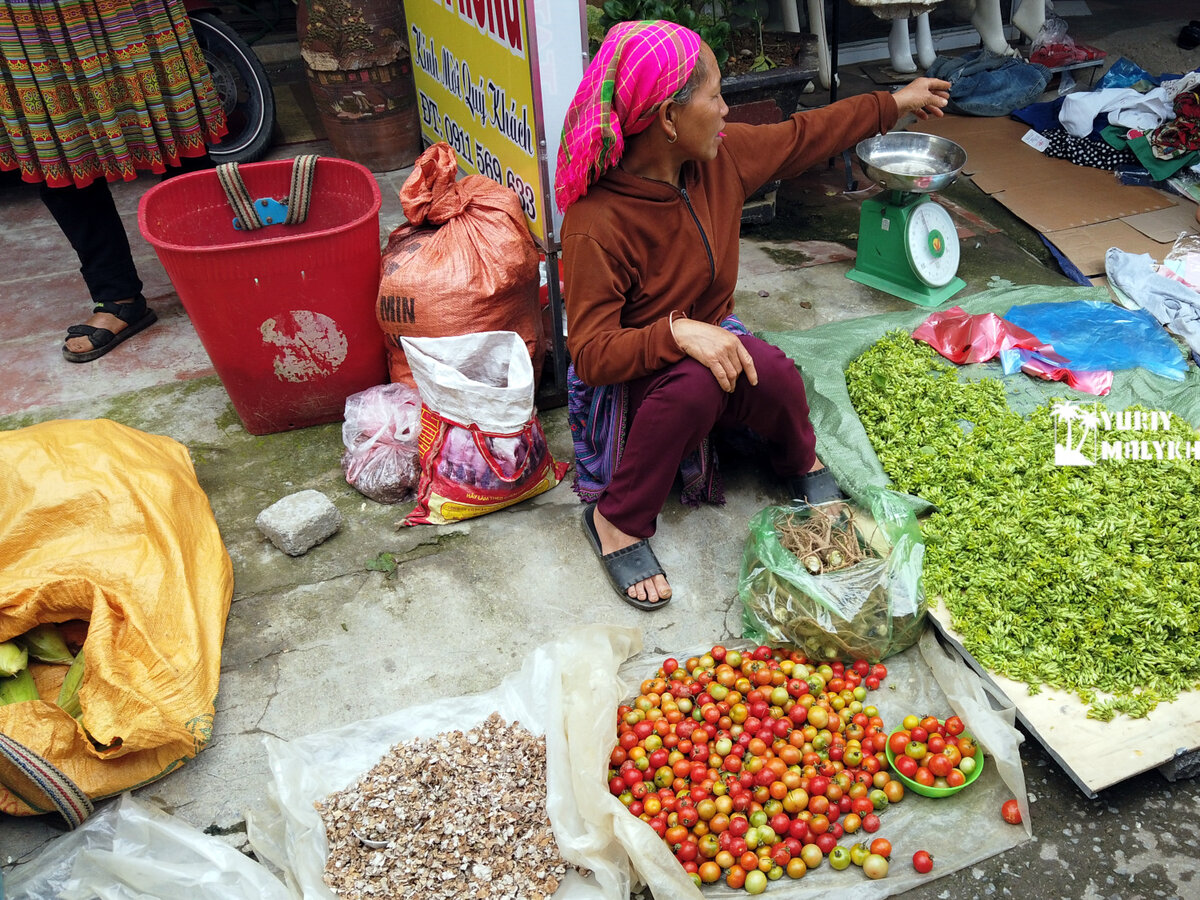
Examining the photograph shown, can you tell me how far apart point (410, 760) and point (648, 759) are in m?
0.56

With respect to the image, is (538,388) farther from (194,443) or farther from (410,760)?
(410,760)

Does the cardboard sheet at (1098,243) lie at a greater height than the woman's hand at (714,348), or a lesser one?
lesser

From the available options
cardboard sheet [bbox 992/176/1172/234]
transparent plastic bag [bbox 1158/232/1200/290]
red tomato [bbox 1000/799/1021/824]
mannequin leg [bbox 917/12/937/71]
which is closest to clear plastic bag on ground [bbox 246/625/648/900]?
red tomato [bbox 1000/799/1021/824]

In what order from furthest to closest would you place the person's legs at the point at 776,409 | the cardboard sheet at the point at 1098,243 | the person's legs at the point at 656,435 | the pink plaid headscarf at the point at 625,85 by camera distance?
the cardboard sheet at the point at 1098,243
the person's legs at the point at 776,409
the person's legs at the point at 656,435
the pink plaid headscarf at the point at 625,85

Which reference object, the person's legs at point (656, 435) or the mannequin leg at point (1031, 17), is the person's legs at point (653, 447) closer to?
the person's legs at point (656, 435)

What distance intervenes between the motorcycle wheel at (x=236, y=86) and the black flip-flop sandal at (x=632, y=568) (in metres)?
3.44

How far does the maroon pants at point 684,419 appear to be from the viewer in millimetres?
2365

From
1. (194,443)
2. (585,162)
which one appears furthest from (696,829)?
(194,443)

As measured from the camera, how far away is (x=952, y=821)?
6.66ft

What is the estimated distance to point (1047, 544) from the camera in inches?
94.1

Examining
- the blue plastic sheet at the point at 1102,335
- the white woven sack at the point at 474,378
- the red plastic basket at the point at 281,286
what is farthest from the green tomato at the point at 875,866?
the red plastic basket at the point at 281,286

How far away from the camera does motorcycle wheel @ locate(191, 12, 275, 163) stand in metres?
4.82

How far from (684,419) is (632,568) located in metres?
0.50

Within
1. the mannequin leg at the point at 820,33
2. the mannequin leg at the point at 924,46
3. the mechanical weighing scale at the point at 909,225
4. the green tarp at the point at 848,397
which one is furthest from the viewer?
the mannequin leg at the point at 924,46
